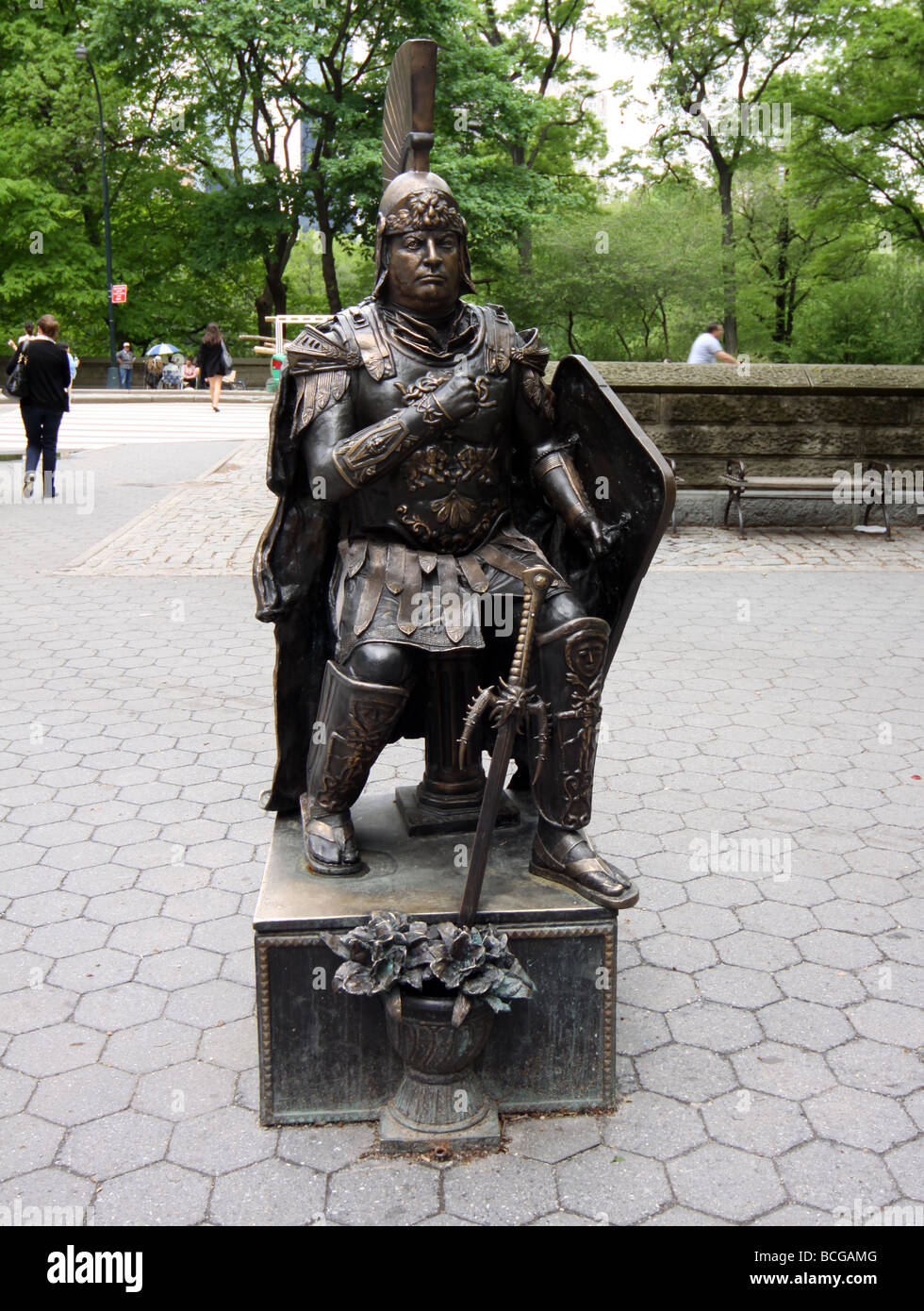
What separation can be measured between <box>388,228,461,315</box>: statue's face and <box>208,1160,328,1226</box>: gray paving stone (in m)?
2.23

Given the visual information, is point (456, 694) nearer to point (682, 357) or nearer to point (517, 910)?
point (517, 910)

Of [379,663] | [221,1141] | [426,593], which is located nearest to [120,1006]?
[221,1141]

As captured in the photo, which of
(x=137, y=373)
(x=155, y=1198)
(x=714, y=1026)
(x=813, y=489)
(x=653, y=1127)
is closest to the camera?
(x=155, y=1198)

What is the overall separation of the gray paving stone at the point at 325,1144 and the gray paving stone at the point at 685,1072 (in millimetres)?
768

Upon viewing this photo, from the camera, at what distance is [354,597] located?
3.26 meters

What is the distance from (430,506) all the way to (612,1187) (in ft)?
5.80

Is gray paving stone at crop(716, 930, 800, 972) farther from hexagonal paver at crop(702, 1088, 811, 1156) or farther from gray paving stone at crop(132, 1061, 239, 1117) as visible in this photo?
gray paving stone at crop(132, 1061, 239, 1117)

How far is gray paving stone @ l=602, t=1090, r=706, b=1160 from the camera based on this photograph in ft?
9.55

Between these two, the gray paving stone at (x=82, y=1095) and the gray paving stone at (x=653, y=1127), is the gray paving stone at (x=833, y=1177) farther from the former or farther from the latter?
the gray paving stone at (x=82, y=1095)

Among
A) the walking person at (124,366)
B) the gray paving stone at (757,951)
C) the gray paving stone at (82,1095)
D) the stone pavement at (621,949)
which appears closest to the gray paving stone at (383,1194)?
the stone pavement at (621,949)

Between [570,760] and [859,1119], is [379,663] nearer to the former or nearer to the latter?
[570,760]

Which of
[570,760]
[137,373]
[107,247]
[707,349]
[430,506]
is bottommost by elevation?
[570,760]

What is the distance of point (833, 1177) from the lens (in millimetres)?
2793

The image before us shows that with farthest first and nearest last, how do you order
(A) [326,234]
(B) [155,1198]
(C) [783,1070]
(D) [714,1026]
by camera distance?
(A) [326,234] < (D) [714,1026] < (C) [783,1070] < (B) [155,1198]
